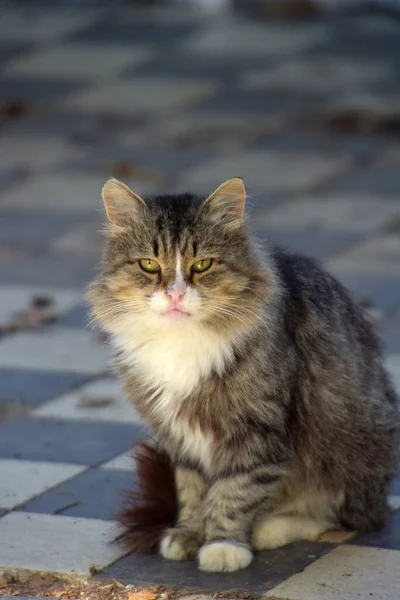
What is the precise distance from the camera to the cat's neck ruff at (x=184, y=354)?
383 centimetres

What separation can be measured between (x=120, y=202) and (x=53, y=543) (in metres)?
1.11

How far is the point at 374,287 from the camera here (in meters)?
6.68

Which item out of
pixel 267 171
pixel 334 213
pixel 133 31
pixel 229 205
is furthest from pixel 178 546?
pixel 133 31

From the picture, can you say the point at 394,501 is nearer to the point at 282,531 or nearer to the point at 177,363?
the point at 282,531

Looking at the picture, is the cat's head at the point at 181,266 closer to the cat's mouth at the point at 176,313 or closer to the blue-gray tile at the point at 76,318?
the cat's mouth at the point at 176,313

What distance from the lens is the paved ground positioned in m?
4.00

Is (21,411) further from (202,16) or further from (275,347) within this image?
(202,16)

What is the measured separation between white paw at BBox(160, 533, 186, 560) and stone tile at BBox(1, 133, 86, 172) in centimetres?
550

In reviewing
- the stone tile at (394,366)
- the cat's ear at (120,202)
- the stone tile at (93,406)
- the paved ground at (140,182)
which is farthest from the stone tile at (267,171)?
the cat's ear at (120,202)

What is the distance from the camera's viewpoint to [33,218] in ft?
27.0

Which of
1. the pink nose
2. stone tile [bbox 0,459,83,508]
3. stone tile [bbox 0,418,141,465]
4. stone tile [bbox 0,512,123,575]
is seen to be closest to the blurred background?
stone tile [bbox 0,418,141,465]

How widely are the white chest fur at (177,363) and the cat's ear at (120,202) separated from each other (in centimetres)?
38

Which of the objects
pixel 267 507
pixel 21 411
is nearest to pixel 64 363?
pixel 21 411

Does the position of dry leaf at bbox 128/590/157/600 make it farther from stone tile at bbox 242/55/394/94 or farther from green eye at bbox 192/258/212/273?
stone tile at bbox 242/55/394/94
